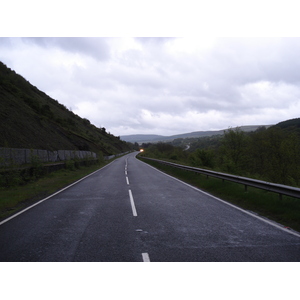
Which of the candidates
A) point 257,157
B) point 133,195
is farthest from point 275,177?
point 133,195

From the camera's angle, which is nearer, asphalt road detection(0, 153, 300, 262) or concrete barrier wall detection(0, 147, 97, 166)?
asphalt road detection(0, 153, 300, 262)

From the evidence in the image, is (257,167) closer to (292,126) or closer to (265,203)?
(292,126)

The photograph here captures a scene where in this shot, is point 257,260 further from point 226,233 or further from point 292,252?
point 226,233

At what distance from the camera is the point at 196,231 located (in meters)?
5.93

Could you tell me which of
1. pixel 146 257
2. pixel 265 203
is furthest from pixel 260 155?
pixel 146 257

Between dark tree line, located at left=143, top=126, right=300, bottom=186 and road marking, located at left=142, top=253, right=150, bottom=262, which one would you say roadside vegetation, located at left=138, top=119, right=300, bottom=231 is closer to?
dark tree line, located at left=143, top=126, right=300, bottom=186

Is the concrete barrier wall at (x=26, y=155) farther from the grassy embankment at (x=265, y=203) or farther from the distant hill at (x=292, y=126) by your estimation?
the distant hill at (x=292, y=126)

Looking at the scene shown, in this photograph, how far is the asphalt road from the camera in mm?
4480

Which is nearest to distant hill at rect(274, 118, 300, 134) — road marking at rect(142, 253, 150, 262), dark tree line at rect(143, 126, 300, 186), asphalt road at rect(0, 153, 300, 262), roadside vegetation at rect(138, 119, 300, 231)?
dark tree line at rect(143, 126, 300, 186)

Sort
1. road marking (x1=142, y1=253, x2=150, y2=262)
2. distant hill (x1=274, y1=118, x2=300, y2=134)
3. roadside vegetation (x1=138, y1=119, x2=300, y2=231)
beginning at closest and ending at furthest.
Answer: road marking (x1=142, y1=253, x2=150, y2=262) → roadside vegetation (x1=138, y1=119, x2=300, y2=231) → distant hill (x1=274, y1=118, x2=300, y2=134)

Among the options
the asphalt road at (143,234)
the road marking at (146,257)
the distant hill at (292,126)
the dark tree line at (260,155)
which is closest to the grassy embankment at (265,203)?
the asphalt road at (143,234)

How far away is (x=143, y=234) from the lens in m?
5.71

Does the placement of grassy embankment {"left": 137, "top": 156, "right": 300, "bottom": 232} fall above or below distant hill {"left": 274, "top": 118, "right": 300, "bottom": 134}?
below

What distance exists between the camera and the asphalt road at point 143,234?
4.48 metres
